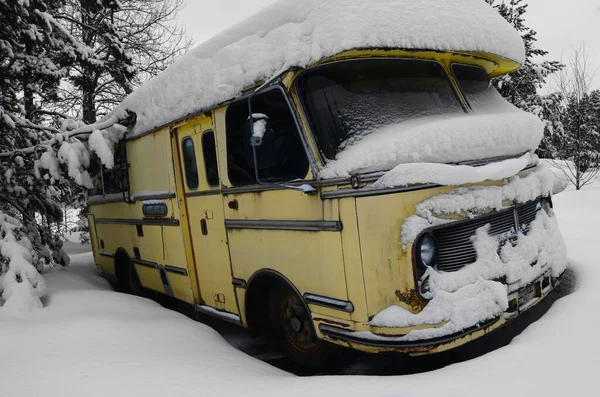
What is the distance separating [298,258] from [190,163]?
6.09ft

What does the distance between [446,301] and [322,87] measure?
1.66 metres

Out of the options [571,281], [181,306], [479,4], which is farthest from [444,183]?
[181,306]

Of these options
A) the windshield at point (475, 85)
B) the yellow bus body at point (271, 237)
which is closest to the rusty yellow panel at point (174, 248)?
the yellow bus body at point (271, 237)

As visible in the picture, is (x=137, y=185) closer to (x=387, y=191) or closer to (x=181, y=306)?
(x=181, y=306)

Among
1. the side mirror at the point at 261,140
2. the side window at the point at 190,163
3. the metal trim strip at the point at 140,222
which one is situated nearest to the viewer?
the side mirror at the point at 261,140

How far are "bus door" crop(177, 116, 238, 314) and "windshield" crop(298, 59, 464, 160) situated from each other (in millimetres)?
1305

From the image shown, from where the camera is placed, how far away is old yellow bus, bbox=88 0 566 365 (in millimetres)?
2959

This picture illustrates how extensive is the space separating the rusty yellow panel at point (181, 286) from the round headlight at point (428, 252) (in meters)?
2.94

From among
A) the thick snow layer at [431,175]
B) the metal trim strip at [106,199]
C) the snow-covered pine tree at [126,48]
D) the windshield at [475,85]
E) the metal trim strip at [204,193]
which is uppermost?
the snow-covered pine tree at [126,48]

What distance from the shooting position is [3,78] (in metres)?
7.28

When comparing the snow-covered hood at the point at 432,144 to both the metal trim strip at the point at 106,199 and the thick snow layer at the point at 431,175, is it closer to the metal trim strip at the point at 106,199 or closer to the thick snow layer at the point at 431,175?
the thick snow layer at the point at 431,175

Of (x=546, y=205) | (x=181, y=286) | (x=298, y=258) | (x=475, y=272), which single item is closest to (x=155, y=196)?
(x=181, y=286)

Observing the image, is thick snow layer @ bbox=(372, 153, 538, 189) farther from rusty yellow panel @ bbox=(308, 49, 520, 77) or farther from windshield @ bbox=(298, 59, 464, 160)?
rusty yellow panel @ bbox=(308, 49, 520, 77)

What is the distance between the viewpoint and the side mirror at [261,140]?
3.43 metres
